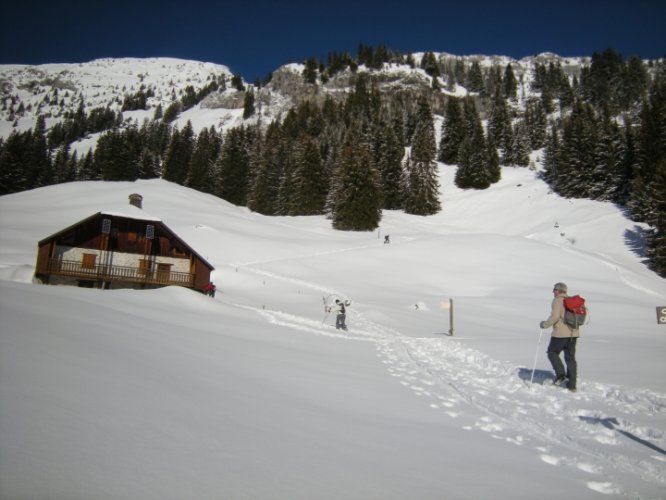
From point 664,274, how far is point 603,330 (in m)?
26.3

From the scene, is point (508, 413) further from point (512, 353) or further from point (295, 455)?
point (512, 353)

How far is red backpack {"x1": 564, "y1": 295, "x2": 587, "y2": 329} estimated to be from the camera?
8.29 meters

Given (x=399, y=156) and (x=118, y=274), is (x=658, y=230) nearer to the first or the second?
(x=399, y=156)

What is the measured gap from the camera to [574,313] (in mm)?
8352

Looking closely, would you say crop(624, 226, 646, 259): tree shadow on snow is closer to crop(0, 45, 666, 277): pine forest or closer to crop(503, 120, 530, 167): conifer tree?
crop(0, 45, 666, 277): pine forest

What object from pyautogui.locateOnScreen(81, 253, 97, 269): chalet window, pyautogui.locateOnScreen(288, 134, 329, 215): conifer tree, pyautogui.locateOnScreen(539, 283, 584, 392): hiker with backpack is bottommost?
pyautogui.locateOnScreen(81, 253, 97, 269): chalet window

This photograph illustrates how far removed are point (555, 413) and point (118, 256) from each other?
32017mm

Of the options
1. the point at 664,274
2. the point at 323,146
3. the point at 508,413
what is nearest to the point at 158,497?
the point at 508,413

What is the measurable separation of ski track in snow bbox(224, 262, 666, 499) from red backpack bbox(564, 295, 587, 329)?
1.32 metres

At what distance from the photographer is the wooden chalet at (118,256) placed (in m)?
27.8

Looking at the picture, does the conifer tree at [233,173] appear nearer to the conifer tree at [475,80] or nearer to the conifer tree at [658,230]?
the conifer tree at [658,230]

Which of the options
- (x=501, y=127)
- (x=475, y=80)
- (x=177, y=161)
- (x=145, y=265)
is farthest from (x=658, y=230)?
(x=475, y=80)

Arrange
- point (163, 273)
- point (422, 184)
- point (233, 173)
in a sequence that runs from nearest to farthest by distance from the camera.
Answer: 1. point (163, 273)
2. point (422, 184)
3. point (233, 173)

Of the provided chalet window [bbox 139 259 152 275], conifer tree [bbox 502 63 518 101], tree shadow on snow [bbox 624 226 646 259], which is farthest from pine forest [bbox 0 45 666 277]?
chalet window [bbox 139 259 152 275]
